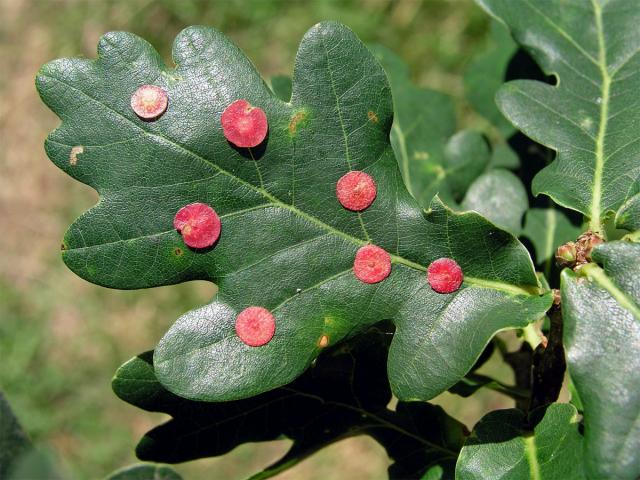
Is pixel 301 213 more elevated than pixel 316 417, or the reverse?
pixel 301 213

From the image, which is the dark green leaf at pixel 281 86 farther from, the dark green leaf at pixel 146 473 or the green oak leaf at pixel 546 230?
the dark green leaf at pixel 146 473

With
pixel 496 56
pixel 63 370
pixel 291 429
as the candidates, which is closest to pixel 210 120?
pixel 291 429

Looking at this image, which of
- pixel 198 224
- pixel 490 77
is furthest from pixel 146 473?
pixel 490 77

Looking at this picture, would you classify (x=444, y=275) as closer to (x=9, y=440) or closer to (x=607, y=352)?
Result: (x=607, y=352)

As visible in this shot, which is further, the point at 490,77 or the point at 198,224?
the point at 490,77

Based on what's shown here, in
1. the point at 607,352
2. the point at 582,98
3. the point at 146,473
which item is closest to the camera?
the point at 607,352

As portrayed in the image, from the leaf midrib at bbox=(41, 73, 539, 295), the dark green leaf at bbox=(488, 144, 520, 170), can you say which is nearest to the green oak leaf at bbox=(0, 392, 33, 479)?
the leaf midrib at bbox=(41, 73, 539, 295)
